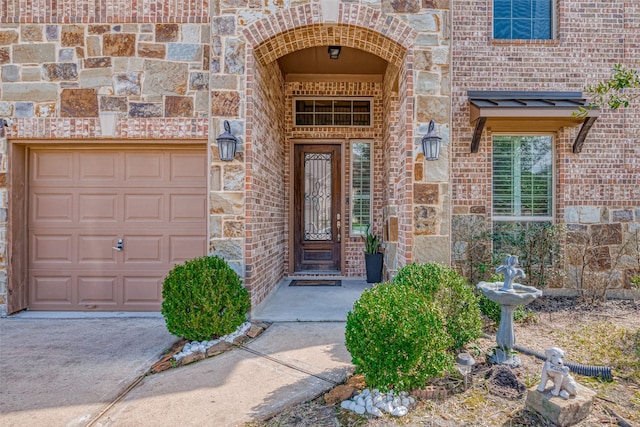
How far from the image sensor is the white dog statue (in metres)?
2.27

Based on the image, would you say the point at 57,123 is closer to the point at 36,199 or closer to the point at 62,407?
the point at 36,199

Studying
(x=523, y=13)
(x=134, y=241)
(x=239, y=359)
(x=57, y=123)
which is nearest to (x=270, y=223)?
(x=134, y=241)

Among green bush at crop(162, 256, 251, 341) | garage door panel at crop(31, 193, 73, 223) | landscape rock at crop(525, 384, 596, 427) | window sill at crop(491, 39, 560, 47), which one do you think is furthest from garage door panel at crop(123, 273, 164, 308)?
window sill at crop(491, 39, 560, 47)

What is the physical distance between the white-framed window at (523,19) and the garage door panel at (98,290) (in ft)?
21.0

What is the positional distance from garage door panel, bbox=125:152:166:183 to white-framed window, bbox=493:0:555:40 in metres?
5.15

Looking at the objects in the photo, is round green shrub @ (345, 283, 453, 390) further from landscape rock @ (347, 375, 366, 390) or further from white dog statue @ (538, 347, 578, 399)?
white dog statue @ (538, 347, 578, 399)

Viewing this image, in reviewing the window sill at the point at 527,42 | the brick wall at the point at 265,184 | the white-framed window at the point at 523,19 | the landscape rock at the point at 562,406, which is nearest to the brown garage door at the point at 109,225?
the brick wall at the point at 265,184

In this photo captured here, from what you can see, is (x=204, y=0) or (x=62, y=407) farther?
(x=204, y=0)

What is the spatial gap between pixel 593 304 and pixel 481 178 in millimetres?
2191

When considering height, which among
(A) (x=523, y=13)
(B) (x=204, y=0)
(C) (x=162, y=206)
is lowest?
(C) (x=162, y=206)

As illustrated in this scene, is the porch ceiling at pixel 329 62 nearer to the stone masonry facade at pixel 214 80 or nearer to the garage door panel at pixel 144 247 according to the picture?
the stone masonry facade at pixel 214 80

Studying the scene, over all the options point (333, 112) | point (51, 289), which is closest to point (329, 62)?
point (333, 112)

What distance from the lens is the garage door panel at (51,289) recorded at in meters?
4.62

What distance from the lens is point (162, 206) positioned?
15.1 ft
